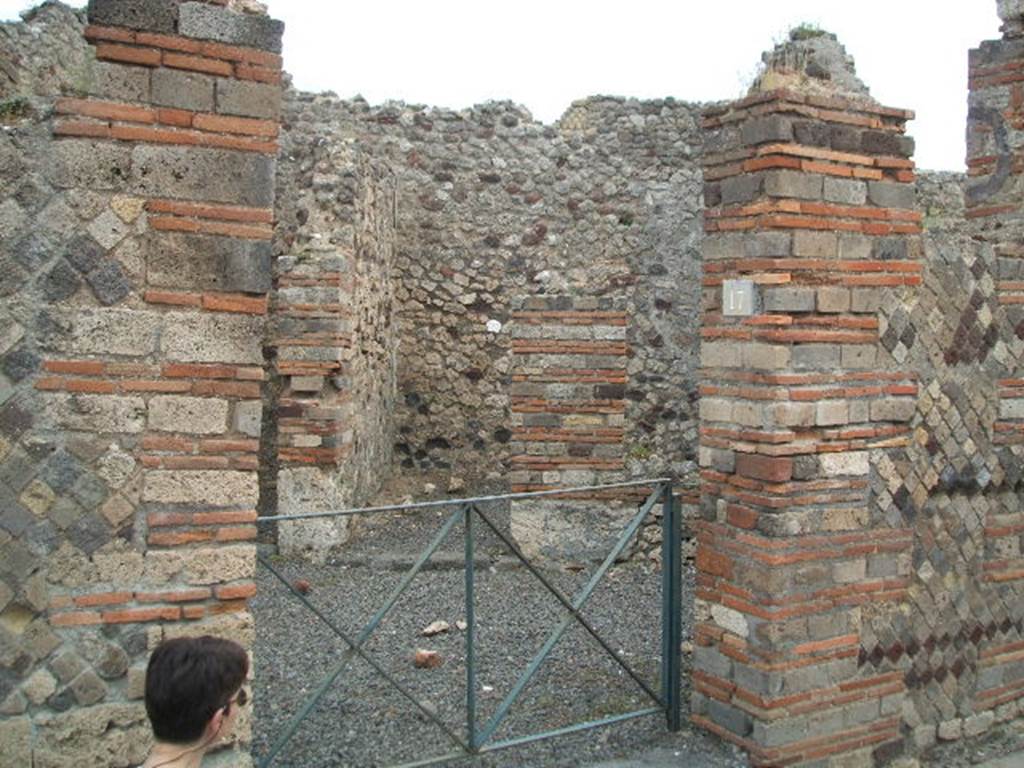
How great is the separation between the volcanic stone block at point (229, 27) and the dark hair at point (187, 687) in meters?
2.13

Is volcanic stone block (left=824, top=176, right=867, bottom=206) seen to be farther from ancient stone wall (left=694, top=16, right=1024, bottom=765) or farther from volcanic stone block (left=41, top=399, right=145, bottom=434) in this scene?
volcanic stone block (left=41, top=399, right=145, bottom=434)

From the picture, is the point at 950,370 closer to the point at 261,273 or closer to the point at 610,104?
the point at 261,273

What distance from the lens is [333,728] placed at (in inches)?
203

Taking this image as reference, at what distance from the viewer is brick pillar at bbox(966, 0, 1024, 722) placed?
5.56 m

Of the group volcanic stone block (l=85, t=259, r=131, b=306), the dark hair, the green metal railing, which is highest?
volcanic stone block (l=85, t=259, r=131, b=306)

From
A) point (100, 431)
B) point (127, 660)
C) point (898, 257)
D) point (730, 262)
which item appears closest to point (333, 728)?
point (127, 660)

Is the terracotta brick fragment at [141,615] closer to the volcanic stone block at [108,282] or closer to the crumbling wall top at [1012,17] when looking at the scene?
the volcanic stone block at [108,282]

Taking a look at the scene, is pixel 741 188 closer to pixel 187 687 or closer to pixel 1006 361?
pixel 1006 361

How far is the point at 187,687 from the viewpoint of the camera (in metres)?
2.59

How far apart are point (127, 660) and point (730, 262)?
3.14 meters

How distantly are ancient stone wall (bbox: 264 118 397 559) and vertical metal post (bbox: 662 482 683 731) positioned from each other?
403 cm

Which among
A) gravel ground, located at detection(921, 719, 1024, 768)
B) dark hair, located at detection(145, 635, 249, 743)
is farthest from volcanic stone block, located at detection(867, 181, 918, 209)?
dark hair, located at detection(145, 635, 249, 743)

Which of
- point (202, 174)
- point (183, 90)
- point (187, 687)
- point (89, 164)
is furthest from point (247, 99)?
point (187, 687)

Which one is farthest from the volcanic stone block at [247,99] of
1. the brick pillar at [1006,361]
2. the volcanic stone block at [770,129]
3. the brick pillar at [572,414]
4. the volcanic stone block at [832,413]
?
the brick pillar at [572,414]
